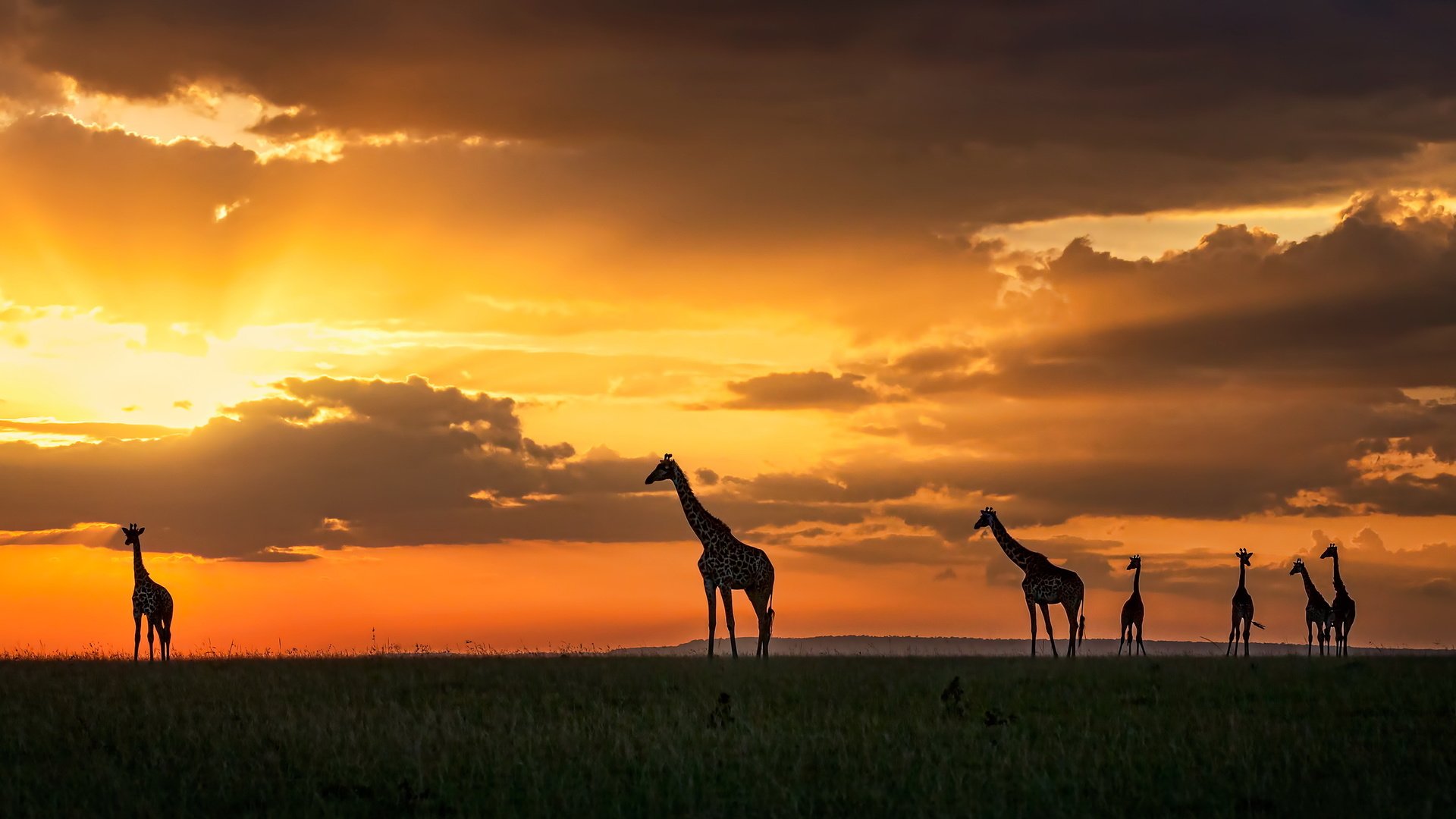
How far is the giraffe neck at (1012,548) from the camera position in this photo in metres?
41.7

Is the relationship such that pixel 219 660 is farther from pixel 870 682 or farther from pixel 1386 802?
pixel 1386 802

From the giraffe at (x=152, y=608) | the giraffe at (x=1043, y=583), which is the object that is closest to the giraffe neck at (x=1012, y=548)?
the giraffe at (x=1043, y=583)

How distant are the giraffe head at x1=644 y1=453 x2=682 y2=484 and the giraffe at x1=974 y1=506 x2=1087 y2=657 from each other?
9.71m

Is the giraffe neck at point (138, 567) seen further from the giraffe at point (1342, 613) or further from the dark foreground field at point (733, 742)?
the giraffe at point (1342, 613)

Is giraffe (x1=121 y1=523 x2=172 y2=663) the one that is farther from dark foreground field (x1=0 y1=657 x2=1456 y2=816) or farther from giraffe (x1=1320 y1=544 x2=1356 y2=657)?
giraffe (x1=1320 y1=544 x2=1356 y2=657)

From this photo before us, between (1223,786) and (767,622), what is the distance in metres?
20.8

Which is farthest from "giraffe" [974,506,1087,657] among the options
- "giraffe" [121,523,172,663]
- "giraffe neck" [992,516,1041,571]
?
"giraffe" [121,523,172,663]

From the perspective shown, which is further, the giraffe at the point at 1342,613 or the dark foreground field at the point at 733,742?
the giraffe at the point at 1342,613

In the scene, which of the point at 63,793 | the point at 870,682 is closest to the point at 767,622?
the point at 870,682

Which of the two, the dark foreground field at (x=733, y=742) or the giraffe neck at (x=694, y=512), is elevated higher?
the giraffe neck at (x=694, y=512)

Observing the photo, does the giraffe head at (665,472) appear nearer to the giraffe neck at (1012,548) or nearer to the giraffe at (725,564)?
the giraffe at (725,564)

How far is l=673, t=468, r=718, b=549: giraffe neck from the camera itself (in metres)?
38.1

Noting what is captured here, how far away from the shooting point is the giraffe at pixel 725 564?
121 feet

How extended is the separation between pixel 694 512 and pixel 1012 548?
999 cm
